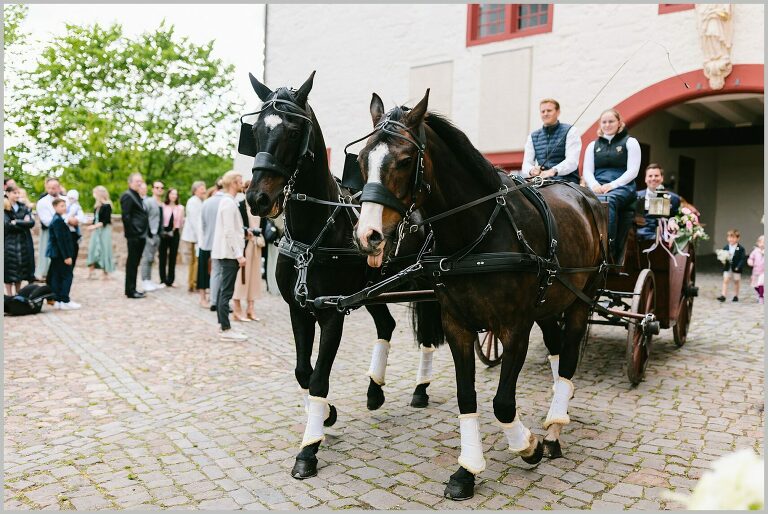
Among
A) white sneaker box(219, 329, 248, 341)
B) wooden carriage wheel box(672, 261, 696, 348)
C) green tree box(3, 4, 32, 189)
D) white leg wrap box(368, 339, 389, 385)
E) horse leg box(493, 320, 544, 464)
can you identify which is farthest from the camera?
green tree box(3, 4, 32, 189)

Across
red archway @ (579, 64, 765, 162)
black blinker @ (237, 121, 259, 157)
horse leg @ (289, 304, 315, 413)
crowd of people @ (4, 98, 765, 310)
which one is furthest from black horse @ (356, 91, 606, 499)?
red archway @ (579, 64, 765, 162)

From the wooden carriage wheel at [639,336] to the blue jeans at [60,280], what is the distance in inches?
366

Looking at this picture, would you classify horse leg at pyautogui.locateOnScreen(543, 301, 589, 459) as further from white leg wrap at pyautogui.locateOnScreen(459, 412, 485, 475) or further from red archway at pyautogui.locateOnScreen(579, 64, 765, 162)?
red archway at pyautogui.locateOnScreen(579, 64, 765, 162)

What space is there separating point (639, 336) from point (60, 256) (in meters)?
9.25

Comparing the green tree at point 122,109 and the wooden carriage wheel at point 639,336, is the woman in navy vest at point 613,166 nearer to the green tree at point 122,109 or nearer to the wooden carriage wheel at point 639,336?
the wooden carriage wheel at point 639,336

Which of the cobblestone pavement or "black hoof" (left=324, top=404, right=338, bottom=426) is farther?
"black hoof" (left=324, top=404, right=338, bottom=426)

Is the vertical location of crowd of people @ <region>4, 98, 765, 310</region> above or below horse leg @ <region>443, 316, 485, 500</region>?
above

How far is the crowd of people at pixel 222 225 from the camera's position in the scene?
5.98m

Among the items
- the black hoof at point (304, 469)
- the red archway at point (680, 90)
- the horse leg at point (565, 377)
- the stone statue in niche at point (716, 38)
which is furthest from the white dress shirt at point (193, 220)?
the stone statue in niche at point (716, 38)

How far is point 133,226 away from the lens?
472 inches

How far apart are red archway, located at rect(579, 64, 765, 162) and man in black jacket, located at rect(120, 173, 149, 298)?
29.4ft

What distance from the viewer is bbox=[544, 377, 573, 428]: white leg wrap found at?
4.34 meters

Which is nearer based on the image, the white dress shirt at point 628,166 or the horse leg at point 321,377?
the horse leg at point 321,377

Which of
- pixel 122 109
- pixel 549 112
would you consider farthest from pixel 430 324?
pixel 122 109
